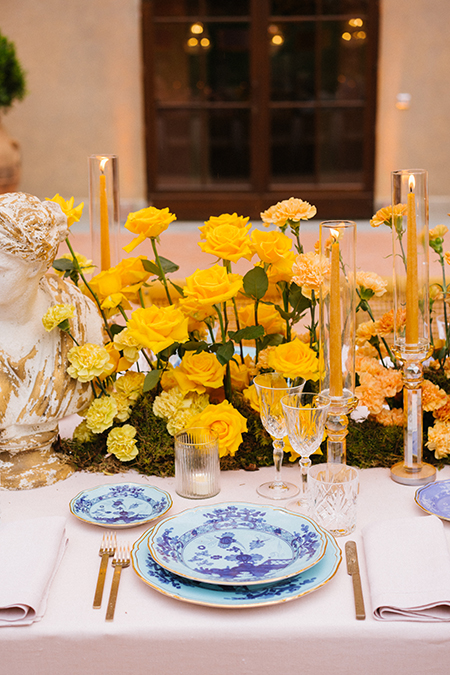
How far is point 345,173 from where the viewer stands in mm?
5824

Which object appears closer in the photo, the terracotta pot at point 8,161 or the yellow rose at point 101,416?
the yellow rose at point 101,416

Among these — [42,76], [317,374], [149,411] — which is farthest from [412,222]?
[42,76]

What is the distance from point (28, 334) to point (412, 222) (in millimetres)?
579

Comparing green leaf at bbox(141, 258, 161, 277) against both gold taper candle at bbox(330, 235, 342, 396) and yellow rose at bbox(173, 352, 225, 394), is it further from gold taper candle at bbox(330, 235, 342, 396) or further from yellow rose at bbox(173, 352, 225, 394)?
gold taper candle at bbox(330, 235, 342, 396)

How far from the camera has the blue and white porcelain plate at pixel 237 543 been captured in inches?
34.1

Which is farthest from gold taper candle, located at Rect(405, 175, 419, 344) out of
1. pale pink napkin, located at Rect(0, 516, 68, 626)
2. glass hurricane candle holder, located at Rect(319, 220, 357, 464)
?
pale pink napkin, located at Rect(0, 516, 68, 626)

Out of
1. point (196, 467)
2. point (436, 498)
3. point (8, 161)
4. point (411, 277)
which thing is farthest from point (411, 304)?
point (8, 161)

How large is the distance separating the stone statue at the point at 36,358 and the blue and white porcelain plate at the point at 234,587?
1.03 feet

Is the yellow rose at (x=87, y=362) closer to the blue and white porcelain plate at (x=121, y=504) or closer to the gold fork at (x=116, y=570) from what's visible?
the blue and white porcelain plate at (x=121, y=504)

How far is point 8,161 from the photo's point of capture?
5281 millimetres

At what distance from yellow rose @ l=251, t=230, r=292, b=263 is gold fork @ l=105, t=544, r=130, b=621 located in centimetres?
47

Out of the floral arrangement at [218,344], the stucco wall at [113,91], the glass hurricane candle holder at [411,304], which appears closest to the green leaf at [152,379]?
the floral arrangement at [218,344]

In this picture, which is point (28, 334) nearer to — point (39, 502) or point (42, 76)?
point (39, 502)

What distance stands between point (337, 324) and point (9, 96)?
4775mm
